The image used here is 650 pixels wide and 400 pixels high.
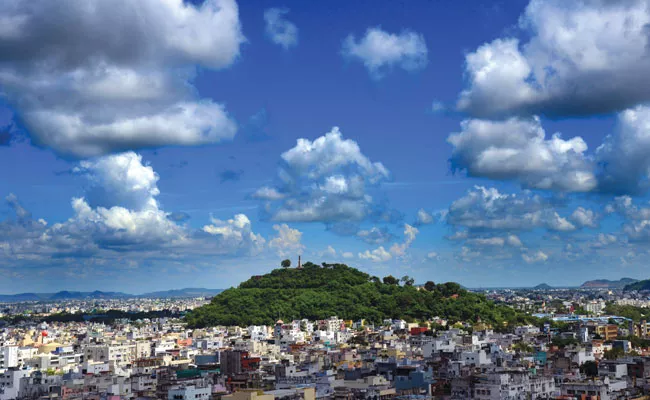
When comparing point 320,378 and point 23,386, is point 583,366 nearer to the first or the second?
point 320,378

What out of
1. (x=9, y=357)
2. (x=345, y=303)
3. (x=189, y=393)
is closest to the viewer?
(x=189, y=393)

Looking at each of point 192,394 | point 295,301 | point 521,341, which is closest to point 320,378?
point 192,394

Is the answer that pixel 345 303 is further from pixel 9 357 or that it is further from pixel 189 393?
pixel 189 393

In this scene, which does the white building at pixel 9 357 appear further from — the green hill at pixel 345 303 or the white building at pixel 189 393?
the green hill at pixel 345 303

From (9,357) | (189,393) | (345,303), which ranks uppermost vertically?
(345,303)

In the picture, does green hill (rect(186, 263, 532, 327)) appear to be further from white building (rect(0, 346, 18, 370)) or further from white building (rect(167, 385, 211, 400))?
white building (rect(167, 385, 211, 400))

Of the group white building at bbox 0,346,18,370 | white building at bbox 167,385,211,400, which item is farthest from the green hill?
white building at bbox 167,385,211,400

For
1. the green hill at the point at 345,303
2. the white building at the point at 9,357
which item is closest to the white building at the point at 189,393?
the white building at the point at 9,357

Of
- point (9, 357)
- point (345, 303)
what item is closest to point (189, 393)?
point (9, 357)

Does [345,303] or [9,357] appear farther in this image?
[345,303]
